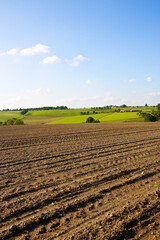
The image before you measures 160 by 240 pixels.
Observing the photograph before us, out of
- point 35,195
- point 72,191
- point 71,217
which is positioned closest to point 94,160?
point 72,191

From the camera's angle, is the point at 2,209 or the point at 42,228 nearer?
the point at 42,228

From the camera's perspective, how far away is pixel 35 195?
7172 millimetres

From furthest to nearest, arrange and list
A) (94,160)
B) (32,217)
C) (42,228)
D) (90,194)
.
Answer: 1. (94,160)
2. (90,194)
3. (32,217)
4. (42,228)

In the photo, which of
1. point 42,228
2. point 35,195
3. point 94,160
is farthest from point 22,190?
point 94,160

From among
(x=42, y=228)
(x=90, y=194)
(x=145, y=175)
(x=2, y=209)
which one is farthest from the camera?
(x=145, y=175)

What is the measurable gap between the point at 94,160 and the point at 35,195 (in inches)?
205

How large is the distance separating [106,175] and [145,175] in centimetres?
194

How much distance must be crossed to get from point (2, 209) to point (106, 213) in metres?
3.61

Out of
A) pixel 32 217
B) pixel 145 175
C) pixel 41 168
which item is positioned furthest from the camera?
pixel 41 168

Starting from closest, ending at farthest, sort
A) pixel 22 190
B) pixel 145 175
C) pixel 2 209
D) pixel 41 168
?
pixel 2 209
pixel 22 190
pixel 145 175
pixel 41 168

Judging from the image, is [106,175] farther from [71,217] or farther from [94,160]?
[71,217]

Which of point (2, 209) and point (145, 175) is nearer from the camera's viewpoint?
point (2, 209)

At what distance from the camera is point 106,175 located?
898 cm

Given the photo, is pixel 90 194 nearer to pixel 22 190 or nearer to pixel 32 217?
pixel 32 217
